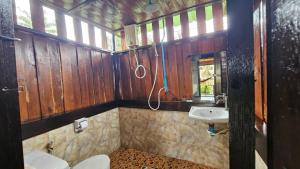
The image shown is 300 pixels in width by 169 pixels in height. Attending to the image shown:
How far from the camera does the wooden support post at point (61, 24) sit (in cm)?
197

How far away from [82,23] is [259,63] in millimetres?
2376

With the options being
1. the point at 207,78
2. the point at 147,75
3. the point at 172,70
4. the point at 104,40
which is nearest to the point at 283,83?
the point at 207,78

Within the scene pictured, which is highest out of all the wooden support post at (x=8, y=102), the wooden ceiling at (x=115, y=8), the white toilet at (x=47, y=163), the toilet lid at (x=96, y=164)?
the wooden ceiling at (x=115, y=8)

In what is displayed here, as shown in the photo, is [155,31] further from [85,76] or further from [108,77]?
[85,76]

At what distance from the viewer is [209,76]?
2.11 meters

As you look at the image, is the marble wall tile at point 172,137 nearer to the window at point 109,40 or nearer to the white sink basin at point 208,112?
the white sink basin at point 208,112

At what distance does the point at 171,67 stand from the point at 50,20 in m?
1.76

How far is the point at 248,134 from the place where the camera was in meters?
0.44

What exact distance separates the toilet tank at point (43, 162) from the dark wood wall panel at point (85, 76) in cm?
88

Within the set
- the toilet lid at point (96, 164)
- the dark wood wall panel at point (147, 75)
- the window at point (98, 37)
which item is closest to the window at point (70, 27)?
the window at point (98, 37)

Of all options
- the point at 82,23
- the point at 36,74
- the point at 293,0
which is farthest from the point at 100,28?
the point at 293,0

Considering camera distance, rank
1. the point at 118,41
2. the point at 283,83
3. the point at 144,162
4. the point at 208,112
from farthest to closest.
Answer: the point at 118,41
the point at 144,162
the point at 208,112
the point at 283,83

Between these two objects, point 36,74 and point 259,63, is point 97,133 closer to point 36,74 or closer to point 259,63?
point 36,74

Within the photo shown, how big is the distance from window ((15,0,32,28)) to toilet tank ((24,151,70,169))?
1366 mm
